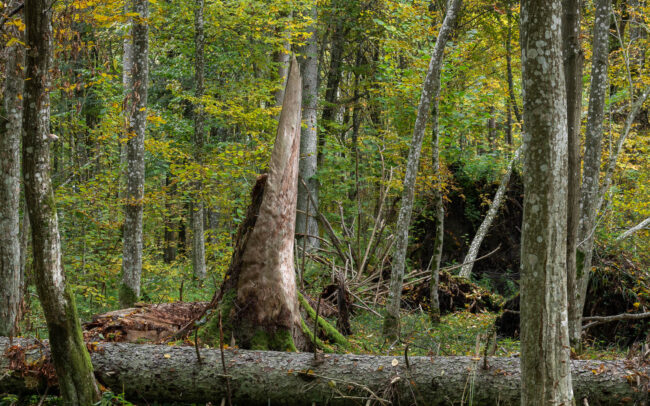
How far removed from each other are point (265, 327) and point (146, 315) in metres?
1.88

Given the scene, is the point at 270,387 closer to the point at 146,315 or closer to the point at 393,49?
the point at 146,315

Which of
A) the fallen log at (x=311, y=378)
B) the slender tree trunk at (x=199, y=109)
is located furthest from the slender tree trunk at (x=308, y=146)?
the fallen log at (x=311, y=378)

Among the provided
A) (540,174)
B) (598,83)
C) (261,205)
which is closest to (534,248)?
(540,174)

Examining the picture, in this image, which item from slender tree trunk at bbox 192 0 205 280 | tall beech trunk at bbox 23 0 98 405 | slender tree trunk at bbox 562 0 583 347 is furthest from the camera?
slender tree trunk at bbox 192 0 205 280

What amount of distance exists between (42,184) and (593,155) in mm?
6302

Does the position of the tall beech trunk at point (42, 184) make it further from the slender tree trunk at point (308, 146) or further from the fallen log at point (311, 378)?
the slender tree trunk at point (308, 146)

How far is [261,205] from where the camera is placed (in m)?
6.32

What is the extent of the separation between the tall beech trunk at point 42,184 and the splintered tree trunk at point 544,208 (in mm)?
3636

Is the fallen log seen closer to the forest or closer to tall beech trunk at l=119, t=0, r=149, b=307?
the forest

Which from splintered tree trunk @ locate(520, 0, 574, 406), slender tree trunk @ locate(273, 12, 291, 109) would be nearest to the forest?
splintered tree trunk @ locate(520, 0, 574, 406)

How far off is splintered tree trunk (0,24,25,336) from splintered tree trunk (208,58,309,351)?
9.54 feet

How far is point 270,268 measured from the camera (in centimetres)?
621

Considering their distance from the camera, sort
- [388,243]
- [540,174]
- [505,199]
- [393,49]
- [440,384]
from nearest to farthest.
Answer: [540,174] < [440,384] < [388,243] < [393,49] < [505,199]

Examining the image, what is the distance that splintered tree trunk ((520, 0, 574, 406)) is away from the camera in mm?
3039
